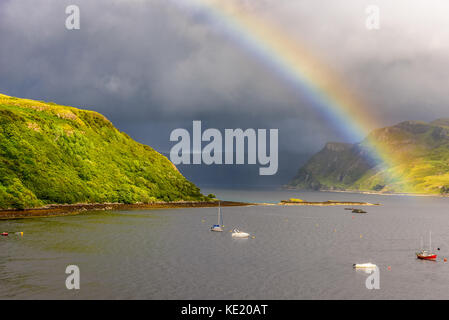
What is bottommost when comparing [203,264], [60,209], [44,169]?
[203,264]

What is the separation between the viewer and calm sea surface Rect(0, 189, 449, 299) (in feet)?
170

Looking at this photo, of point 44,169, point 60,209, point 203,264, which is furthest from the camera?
point 44,169

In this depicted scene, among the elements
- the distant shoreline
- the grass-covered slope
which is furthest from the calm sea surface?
the grass-covered slope

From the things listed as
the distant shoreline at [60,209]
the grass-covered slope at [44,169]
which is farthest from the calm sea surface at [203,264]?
the grass-covered slope at [44,169]

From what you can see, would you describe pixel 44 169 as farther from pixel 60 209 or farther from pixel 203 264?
pixel 203 264

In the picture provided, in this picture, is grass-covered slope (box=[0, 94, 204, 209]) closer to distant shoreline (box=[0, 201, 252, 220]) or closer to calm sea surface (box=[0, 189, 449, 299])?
distant shoreline (box=[0, 201, 252, 220])

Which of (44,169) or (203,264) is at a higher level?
(44,169)

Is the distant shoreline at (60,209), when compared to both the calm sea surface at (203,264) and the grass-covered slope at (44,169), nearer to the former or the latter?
the grass-covered slope at (44,169)

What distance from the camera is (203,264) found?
69.2 m

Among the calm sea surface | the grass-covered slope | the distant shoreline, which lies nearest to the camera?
the calm sea surface

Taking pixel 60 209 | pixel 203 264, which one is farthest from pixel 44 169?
pixel 203 264

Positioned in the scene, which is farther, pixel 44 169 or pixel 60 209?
pixel 44 169
